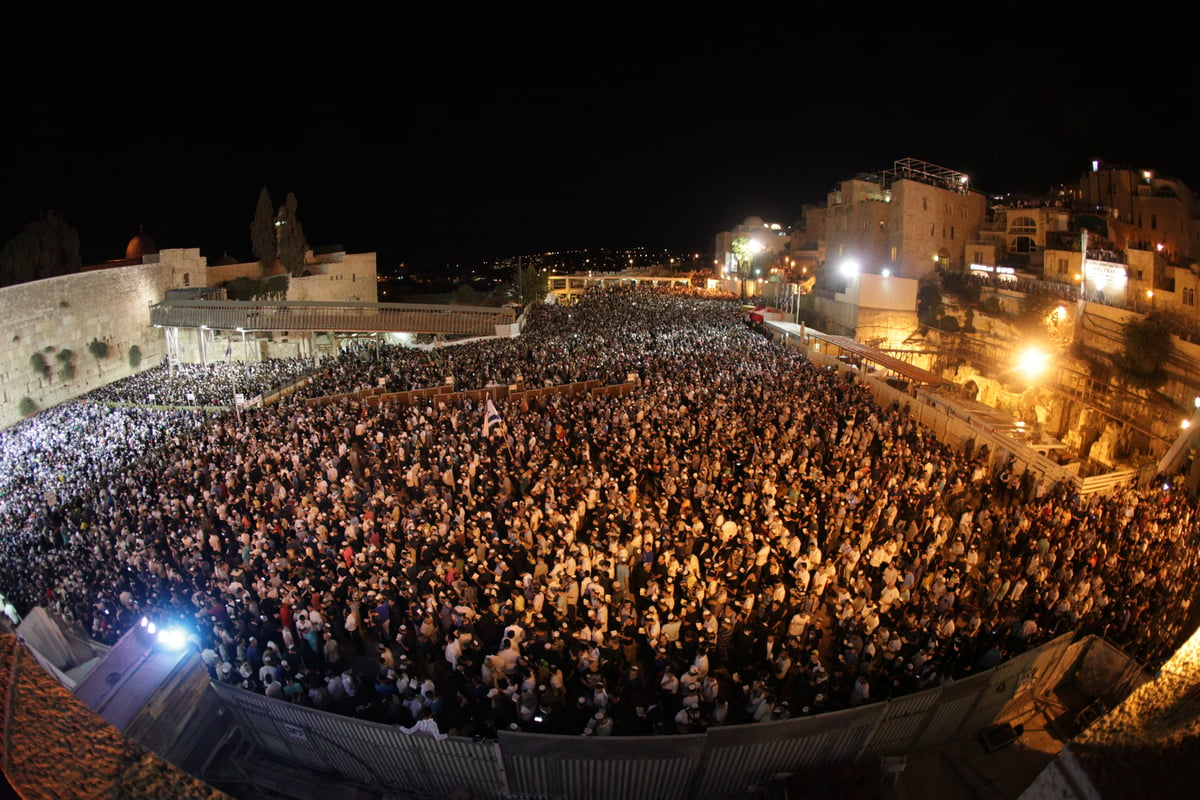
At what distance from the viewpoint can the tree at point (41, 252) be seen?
25797 mm

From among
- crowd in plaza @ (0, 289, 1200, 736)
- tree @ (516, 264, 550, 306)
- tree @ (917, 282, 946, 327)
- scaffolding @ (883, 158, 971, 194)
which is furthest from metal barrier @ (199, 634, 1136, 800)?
tree @ (516, 264, 550, 306)

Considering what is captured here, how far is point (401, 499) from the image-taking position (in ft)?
33.7

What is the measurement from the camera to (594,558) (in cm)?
803

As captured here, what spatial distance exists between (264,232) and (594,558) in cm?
3159

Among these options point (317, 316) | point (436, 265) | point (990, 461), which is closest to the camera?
point (990, 461)

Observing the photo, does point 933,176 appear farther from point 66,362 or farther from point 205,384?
point 66,362

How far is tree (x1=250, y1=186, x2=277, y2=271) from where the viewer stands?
33719 millimetres

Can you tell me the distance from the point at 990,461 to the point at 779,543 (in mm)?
5918

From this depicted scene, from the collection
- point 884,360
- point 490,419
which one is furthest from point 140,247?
point 884,360

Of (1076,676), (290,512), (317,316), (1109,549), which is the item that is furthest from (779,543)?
(317,316)

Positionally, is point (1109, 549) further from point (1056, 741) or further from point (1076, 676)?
point (1056, 741)

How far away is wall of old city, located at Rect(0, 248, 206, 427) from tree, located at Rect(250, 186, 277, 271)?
400cm

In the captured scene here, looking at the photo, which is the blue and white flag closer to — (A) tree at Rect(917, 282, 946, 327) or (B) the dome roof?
(A) tree at Rect(917, 282, 946, 327)

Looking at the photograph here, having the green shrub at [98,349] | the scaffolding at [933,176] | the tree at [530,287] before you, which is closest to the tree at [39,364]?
the green shrub at [98,349]
